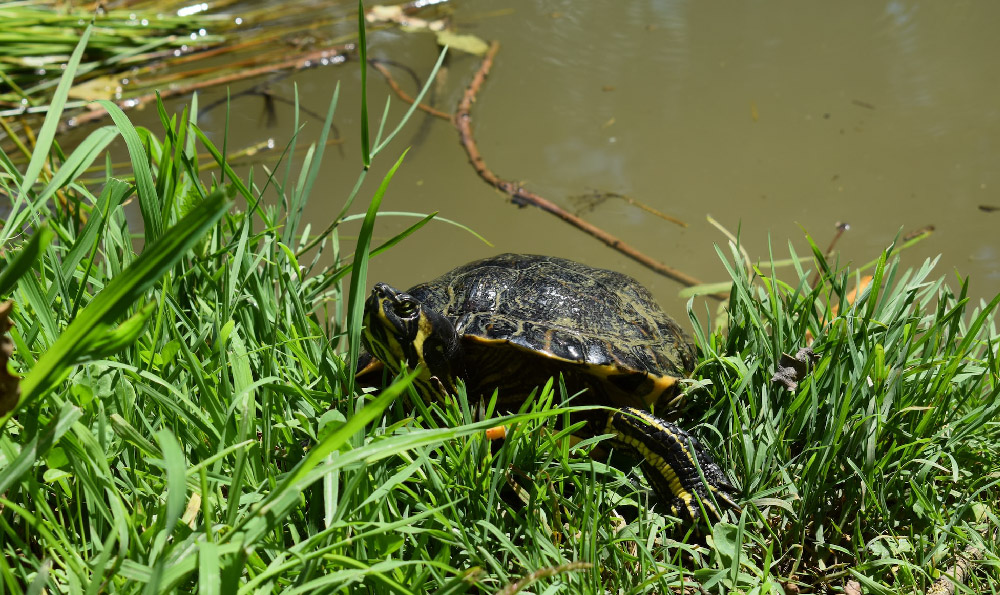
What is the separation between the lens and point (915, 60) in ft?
12.0

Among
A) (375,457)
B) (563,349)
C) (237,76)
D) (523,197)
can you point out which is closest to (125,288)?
(375,457)

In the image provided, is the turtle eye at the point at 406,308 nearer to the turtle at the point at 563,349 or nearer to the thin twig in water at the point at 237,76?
the turtle at the point at 563,349

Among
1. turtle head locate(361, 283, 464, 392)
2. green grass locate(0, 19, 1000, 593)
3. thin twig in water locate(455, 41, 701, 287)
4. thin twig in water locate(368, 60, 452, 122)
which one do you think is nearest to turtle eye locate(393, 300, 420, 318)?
turtle head locate(361, 283, 464, 392)

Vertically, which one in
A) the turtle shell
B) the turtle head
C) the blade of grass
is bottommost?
the turtle shell

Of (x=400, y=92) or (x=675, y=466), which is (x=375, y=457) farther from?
(x=400, y=92)

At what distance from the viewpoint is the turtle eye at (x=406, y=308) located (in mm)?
1629

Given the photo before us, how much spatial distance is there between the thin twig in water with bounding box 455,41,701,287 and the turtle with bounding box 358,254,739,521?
2.76ft

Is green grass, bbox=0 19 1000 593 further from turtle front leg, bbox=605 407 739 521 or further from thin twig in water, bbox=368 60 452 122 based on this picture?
thin twig in water, bbox=368 60 452 122

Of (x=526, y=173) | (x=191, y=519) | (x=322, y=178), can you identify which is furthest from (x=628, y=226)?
(x=191, y=519)

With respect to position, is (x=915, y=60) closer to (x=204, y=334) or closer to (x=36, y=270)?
(x=204, y=334)

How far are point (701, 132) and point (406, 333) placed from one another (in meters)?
2.34

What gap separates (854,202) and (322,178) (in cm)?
240

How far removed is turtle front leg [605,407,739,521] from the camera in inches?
61.1

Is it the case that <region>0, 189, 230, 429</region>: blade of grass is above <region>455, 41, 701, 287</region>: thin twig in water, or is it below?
above
